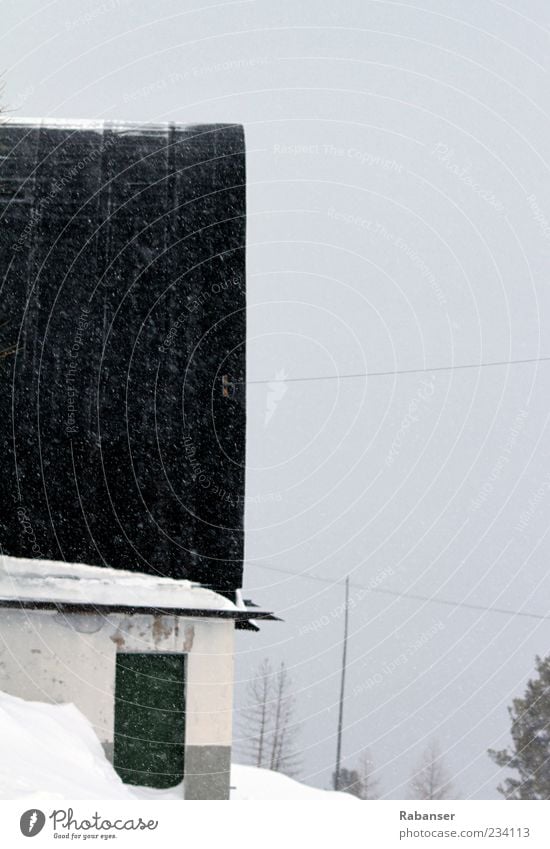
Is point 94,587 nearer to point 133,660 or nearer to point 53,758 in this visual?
point 133,660

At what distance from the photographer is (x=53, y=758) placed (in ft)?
29.6

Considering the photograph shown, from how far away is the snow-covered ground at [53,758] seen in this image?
7.21 metres

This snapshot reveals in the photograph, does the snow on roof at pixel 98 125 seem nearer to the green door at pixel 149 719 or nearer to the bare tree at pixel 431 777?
the green door at pixel 149 719

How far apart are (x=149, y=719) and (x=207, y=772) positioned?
3.07ft

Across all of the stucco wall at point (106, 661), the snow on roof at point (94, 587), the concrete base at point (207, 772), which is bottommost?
the concrete base at point (207, 772)

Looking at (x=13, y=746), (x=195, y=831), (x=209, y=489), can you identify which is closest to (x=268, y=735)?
(x=209, y=489)

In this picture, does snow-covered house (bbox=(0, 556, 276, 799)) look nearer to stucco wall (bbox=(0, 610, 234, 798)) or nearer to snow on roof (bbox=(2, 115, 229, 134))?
stucco wall (bbox=(0, 610, 234, 798))

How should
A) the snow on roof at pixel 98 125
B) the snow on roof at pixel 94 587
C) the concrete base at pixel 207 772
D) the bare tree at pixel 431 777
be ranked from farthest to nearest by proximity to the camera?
1. the bare tree at pixel 431 777
2. the snow on roof at pixel 98 125
3. the concrete base at pixel 207 772
4. the snow on roof at pixel 94 587

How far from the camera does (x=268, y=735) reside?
36812 mm

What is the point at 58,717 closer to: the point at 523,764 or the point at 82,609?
the point at 82,609

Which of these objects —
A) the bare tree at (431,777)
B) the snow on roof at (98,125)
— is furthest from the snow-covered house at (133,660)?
the bare tree at (431,777)

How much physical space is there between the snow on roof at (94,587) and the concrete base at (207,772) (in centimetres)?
168

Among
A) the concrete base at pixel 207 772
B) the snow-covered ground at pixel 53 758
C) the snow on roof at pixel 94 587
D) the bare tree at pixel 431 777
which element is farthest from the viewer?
the bare tree at pixel 431 777

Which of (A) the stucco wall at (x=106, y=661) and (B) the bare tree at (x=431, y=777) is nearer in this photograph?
(A) the stucco wall at (x=106, y=661)
